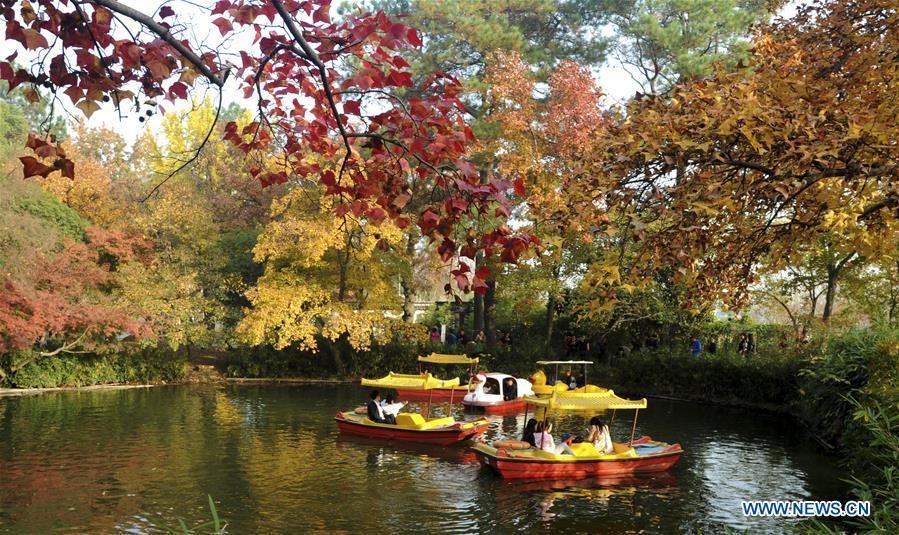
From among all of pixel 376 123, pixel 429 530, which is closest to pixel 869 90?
pixel 376 123

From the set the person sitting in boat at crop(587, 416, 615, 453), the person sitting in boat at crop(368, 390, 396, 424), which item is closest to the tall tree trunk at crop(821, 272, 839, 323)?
the person sitting in boat at crop(587, 416, 615, 453)

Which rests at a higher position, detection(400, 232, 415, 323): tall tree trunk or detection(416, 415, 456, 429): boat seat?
detection(400, 232, 415, 323): tall tree trunk

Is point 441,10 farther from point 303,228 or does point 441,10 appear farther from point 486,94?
point 303,228

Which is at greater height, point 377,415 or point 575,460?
point 377,415

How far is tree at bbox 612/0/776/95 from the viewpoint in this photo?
107 ft

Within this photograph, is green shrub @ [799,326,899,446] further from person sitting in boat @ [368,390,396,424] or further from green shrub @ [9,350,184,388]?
green shrub @ [9,350,184,388]

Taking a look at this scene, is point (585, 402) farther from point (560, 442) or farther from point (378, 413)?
point (378, 413)

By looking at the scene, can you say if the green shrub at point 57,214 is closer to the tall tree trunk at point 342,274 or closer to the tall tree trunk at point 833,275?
the tall tree trunk at point 342,274

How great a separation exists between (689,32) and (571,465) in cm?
2248

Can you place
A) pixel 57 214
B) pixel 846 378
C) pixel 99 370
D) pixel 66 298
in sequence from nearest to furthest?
pixel 846 378 → pixel 66 298 → pixel 99 370 → pixel 57 214

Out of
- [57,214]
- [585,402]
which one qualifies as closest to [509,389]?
[585,402]

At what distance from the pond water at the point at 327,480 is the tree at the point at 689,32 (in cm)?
1538

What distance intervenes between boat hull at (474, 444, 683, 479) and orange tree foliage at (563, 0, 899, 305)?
319 inches

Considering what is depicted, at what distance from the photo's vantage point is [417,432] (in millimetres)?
21203
